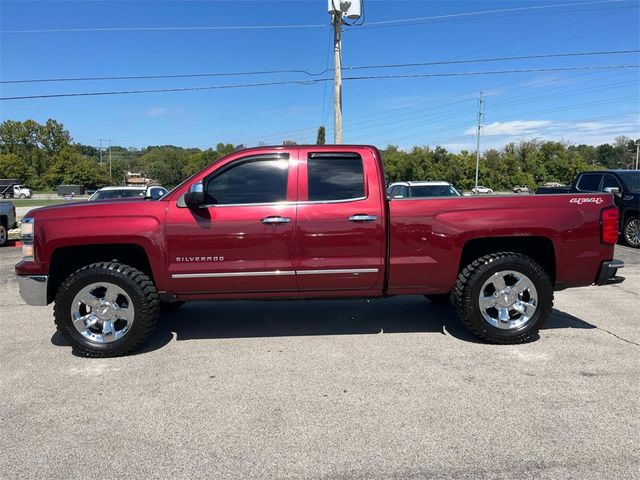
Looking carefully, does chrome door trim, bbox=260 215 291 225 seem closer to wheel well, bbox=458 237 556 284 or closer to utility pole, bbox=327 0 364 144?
wheel well, bbox=458 237 556 284

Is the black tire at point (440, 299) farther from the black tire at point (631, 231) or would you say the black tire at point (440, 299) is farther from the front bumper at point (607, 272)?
the black tire at point (631, 231)

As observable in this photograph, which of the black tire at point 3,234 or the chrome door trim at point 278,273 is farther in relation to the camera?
the black tire at point 3,234

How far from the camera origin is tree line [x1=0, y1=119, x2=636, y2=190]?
6256 cm

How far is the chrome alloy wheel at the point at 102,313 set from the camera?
4574 mm

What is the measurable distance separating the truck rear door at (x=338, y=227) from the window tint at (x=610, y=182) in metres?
10.4

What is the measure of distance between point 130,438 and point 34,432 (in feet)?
2.20

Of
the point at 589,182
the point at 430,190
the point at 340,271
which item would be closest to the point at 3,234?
the point at 430,190

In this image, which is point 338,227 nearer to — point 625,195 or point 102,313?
point 102,313

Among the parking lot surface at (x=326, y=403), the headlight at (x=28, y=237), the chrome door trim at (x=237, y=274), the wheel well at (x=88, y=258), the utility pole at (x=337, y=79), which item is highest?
the utility pole at (x=337, y=79)

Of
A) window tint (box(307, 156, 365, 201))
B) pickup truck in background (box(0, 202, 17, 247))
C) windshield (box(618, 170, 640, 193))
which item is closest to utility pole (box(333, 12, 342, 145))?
windshield (box(618, 170, 640, 193))

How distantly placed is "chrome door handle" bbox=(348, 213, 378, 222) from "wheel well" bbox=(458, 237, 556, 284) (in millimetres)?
1036

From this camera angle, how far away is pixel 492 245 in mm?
4957

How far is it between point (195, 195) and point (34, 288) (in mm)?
1787

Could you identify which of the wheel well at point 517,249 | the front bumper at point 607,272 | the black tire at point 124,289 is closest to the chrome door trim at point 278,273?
the black tire at point 124,289
